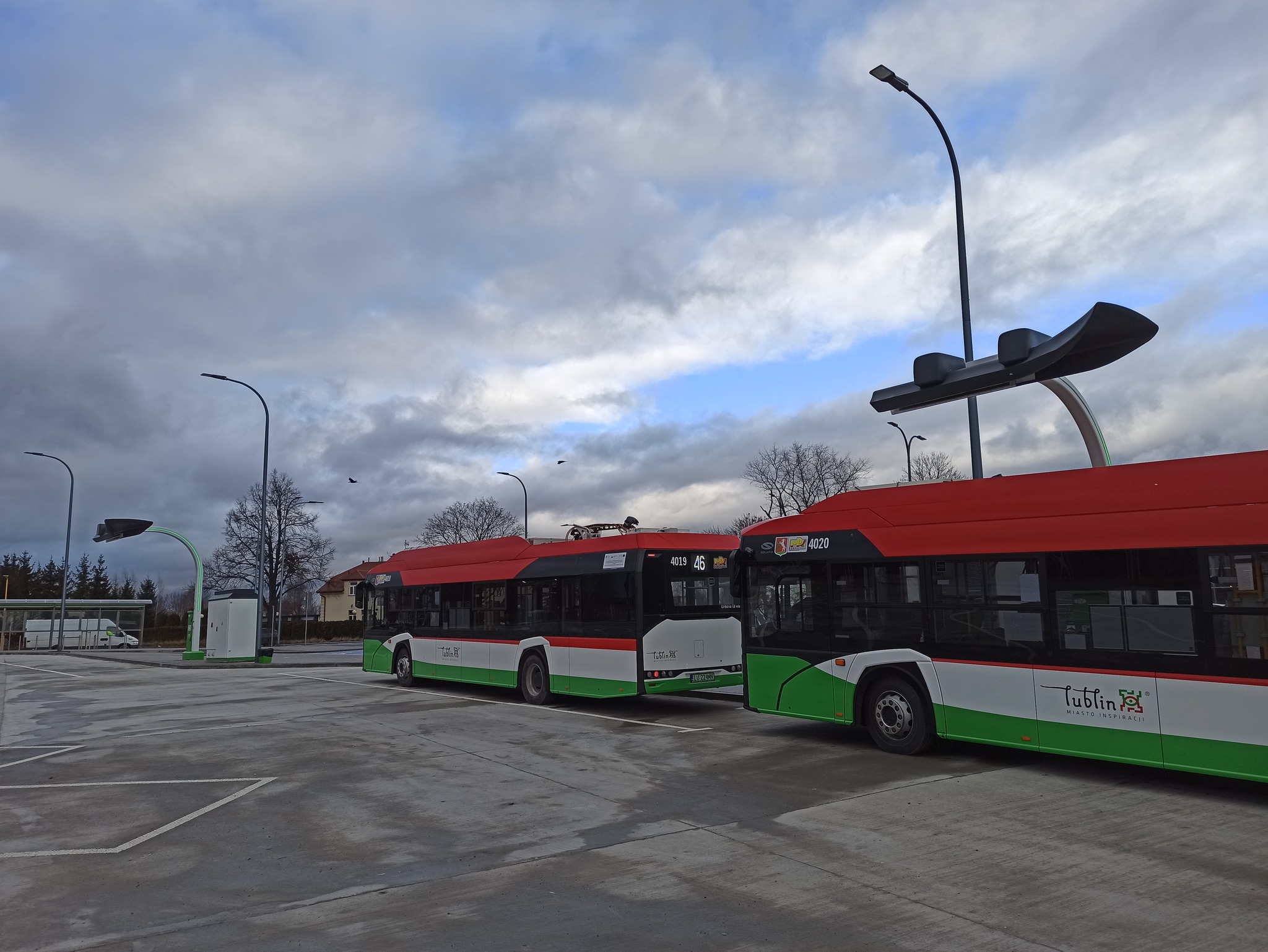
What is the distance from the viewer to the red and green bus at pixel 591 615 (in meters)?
14.8

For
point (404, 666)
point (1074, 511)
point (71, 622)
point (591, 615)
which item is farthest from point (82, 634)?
point (1074, 511)

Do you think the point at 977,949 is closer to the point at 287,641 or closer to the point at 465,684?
the point at 465,684

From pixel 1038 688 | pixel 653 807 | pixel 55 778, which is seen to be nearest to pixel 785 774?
pixel 653 807

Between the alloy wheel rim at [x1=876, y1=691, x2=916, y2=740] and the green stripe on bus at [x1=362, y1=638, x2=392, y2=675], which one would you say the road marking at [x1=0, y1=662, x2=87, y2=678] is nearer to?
the green stripe on bus at [x1=362, y1=638, x2=392, y2=675]

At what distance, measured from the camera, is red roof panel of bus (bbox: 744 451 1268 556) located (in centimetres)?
823

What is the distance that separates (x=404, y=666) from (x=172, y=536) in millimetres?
22299

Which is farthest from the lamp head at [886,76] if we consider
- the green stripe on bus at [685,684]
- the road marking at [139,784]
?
the road marking at [139,784]

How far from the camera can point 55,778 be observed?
10.5 m

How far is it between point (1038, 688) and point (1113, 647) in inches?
35.0

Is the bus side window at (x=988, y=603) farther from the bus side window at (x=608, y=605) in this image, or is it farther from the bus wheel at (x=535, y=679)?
the bus wheel at (x=535, y=679)

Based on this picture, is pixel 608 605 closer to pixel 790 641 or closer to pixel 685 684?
pixel 685 684

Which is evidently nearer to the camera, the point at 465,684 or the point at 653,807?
the point at 653,807

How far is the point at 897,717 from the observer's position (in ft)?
35.4

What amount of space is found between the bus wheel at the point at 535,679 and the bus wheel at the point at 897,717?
7.18 m
